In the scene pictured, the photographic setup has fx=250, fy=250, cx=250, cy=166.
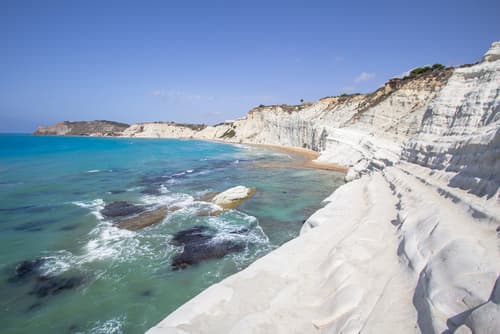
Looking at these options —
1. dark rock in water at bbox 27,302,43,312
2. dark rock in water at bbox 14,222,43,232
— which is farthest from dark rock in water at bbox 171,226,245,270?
dark rock in water at bbox 14,222,43,232

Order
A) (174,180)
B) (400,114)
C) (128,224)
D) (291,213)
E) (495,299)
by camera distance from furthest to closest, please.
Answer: (400,114) < (174,180) < (291,213) < (128,224) < (495,299)

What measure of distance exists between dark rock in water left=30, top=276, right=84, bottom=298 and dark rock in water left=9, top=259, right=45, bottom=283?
2.03ft

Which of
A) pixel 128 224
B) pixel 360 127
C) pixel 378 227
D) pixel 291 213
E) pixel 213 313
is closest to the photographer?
pixel 213 313

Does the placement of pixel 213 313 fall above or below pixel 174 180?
above

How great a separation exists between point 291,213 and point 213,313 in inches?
420

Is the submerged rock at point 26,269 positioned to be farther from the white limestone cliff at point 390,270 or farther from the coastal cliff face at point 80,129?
the coastal cliff face at point 80,129

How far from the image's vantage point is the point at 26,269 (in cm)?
905

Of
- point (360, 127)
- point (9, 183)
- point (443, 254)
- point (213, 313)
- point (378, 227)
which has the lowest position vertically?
point (9, 183)

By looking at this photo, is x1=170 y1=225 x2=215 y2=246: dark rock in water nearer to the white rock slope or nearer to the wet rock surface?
the wet rock surface

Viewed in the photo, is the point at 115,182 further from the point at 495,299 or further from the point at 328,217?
the point at 495,299

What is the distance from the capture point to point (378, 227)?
270 inches

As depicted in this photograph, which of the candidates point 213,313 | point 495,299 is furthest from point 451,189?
point 213,313

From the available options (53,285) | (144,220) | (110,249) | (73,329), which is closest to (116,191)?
(144,220)

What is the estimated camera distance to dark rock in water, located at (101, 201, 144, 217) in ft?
48.1
